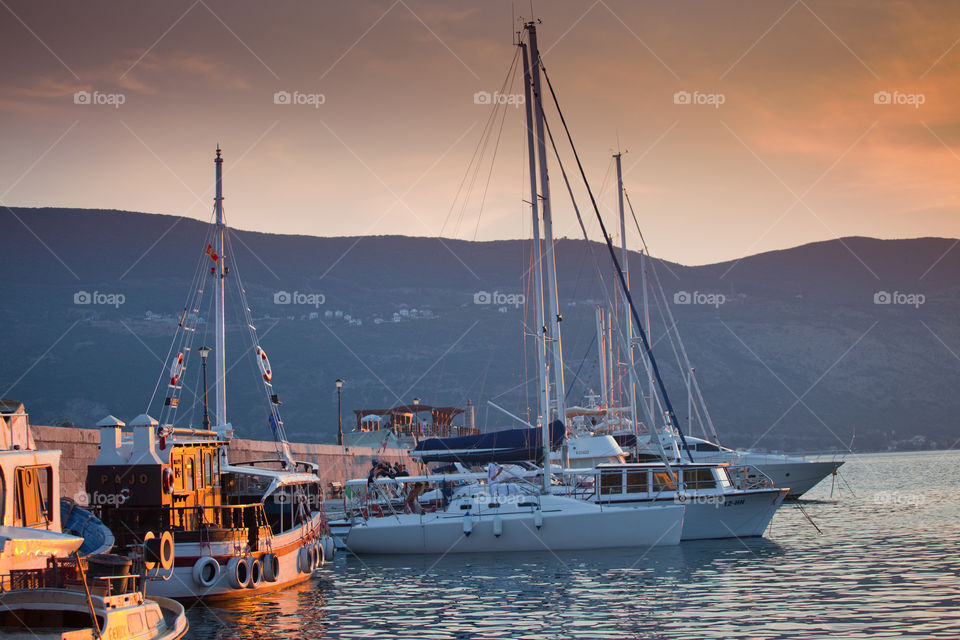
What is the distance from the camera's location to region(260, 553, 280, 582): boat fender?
91.4 feet

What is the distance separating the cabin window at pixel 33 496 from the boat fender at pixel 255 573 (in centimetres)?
763

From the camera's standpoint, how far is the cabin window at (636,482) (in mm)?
37750

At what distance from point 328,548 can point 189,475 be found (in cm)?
817

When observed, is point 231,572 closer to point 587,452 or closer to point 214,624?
point 214,624

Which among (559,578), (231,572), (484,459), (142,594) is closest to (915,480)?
(484,459)

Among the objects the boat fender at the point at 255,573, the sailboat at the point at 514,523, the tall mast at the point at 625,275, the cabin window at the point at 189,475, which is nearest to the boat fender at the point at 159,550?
the boat fender at the point at 255,573

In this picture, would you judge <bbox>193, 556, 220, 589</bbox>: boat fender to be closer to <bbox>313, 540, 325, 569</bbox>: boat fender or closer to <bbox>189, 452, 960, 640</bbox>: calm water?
<bbox>189, 452, 960, 640</bbox>: calm water

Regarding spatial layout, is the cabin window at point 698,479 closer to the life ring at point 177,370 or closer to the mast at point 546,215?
the mast at point 546,215

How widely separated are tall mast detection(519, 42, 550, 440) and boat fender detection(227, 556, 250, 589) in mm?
12581

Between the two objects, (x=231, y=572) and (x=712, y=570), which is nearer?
(x=231, y=572)

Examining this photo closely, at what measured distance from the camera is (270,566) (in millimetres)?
28016

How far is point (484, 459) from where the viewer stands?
38.0 metres

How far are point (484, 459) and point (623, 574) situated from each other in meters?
9.63

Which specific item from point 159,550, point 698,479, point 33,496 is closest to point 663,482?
point 698,479
